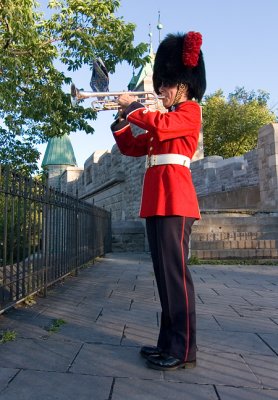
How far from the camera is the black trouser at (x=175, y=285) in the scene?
8.94 ft

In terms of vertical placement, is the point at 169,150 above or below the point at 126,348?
above

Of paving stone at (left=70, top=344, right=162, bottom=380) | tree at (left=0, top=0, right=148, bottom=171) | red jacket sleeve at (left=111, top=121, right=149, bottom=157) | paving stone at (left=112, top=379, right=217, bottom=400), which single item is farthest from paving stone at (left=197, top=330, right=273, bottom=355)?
tree at (left=0, top=0, right=148, bottom=171)

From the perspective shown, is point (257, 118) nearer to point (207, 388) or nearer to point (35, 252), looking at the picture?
point (35, 252)

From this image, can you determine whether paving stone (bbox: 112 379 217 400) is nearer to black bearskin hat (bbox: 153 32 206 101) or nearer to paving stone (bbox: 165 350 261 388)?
paving stone (bbox: 165 350 261 388)

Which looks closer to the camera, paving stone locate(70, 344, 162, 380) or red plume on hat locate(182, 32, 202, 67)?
paving stone locate(70, 344, 162, 380)

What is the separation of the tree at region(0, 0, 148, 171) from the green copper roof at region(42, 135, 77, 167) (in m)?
31.0

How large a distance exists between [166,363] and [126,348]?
0.50 m

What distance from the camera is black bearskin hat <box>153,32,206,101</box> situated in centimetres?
290

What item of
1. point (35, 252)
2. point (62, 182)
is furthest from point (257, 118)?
point (35, 252)

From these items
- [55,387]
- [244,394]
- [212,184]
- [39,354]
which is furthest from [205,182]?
[55,387]

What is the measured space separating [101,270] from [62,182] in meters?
27.3

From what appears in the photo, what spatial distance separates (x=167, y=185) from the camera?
2.83 metres

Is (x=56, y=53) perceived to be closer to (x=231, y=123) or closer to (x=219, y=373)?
(x=219, y=373)

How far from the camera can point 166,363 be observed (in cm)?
263
